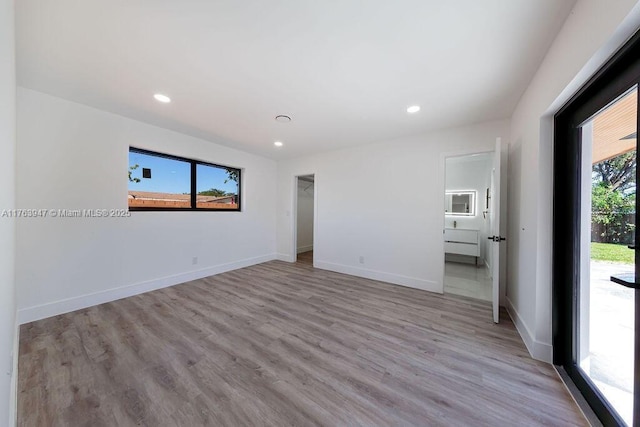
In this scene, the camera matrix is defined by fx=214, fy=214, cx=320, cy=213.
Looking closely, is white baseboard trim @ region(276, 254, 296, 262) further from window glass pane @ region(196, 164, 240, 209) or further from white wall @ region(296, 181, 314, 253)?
window glass pane @ region(196, 164, 240, 209)

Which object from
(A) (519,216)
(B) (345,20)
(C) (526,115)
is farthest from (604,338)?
(B) (345,20)

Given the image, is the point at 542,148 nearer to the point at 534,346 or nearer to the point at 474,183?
the point at 534,346

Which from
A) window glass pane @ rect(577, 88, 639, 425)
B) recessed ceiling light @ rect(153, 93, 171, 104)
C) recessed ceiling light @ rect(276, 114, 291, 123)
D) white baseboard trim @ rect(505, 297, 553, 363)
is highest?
recessed ceiling light @ rect(276, 114, 291, 123)

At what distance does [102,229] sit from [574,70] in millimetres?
4580

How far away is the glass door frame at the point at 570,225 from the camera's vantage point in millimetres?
1255

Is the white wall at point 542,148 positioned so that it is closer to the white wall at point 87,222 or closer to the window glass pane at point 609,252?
the window glass pane at point 609,252

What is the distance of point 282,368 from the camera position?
1612 mm

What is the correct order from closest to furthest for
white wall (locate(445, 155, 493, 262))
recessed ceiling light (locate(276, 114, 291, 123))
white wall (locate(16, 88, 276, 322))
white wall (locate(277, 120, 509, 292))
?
white wall (locate(16, 88, 276, 322)), recessed ceiling light (locate(276, 114, 291, 123)), white wall (locate(277, 120, 509, 292)), white wall (locate(445, 155, 493, 262))

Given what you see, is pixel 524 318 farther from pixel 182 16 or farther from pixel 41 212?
pixel 41 212

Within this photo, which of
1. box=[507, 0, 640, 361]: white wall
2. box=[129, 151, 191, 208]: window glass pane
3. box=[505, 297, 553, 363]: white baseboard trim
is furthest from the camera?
box=[129, 151, 191, 208]: window glass pane

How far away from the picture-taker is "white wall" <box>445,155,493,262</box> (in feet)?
15.5

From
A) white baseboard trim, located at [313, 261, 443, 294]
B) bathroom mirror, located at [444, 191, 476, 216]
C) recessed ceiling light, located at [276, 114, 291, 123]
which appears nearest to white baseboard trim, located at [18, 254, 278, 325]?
white baseboard trim, located at [313, 261, 443, 294]

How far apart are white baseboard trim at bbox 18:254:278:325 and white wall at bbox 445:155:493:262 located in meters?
5.35

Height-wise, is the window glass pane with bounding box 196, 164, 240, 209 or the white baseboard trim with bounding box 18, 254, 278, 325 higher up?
the window glass pane with bounding box 196, 164, 240, 209
